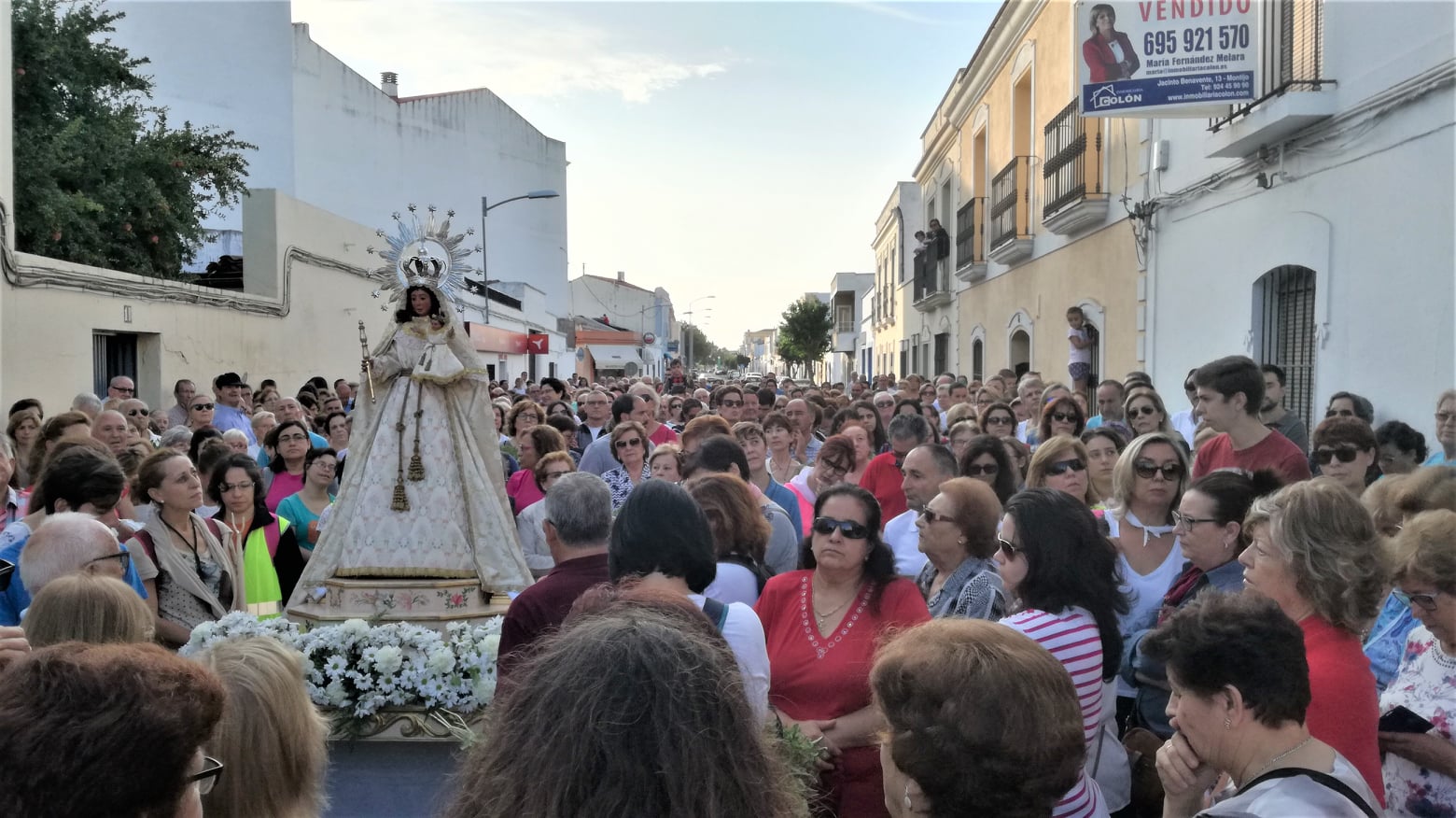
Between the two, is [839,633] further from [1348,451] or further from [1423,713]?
[1348,451]

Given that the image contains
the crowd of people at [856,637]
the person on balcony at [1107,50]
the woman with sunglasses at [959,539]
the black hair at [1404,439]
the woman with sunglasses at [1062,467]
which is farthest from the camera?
the person on balcony at [1107,50]

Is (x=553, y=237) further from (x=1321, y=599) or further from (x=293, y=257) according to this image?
(x=1321, y=599)

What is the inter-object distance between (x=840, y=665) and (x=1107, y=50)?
7511 millimetres

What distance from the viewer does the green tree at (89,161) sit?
43.5 ft

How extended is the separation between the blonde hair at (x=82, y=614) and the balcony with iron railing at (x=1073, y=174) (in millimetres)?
11420

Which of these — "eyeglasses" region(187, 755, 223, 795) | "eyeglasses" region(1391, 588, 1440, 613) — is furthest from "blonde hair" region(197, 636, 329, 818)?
"eyeglasses" region(1391, 588, 1440, 613)

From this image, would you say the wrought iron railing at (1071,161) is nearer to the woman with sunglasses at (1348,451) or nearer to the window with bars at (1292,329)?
the window with bars at (1292,329)

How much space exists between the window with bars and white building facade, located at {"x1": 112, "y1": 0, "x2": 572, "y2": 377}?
505 inches

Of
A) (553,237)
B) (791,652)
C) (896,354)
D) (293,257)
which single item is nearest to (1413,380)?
(791,652)

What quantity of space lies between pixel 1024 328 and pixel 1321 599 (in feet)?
Answer: 46.4

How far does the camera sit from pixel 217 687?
1625 mm

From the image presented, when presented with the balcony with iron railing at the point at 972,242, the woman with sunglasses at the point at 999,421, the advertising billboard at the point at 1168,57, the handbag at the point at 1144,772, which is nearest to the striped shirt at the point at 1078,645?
the handbag at the point at 1144,772

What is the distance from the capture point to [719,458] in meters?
5.28

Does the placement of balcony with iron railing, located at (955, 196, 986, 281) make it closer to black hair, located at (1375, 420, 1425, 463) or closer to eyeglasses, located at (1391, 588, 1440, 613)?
black hair, located at (1375, 420, 1425, 463)
